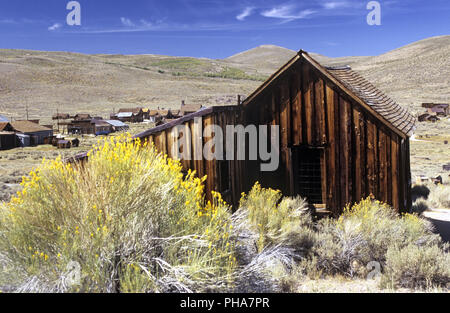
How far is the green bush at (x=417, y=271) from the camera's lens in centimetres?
600

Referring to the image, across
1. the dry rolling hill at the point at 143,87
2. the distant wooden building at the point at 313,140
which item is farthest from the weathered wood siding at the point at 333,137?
the dry rolling hill at the point at 143,87

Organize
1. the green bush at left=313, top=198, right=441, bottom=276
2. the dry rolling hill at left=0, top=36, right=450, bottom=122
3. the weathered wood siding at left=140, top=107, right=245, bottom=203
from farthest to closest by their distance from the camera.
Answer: the dry rolling hill at left=0, top=36, right=450, bottom=122, the weathered wood siding at left=140, top=107, right=245, bottom=203, the green bush at left=313, top=198, right=441, bottom=276

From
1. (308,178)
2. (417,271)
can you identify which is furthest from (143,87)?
(417,271)

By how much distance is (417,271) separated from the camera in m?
6.07

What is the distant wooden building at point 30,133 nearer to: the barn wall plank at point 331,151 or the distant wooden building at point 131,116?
the distant wooden building at point 131,116

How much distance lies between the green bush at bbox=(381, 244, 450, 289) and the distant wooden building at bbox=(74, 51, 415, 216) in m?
2.13

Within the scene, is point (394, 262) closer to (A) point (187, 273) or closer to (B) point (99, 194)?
(A) point (187, 273)

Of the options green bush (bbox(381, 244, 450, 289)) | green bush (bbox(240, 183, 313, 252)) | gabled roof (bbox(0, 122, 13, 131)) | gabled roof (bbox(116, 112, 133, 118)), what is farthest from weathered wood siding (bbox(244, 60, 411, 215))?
gabled roof (bbox(116, 112, 133, 118))

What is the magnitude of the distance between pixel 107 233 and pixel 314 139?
222 inches

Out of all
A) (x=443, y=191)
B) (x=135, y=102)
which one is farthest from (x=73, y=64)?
(x=443, y=191)

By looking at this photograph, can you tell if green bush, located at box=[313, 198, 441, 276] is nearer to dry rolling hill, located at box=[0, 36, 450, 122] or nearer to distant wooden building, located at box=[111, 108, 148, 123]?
distant wooden building, located at box=[111, 108, 148, 123]

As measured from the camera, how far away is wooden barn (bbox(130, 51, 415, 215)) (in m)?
7.90
